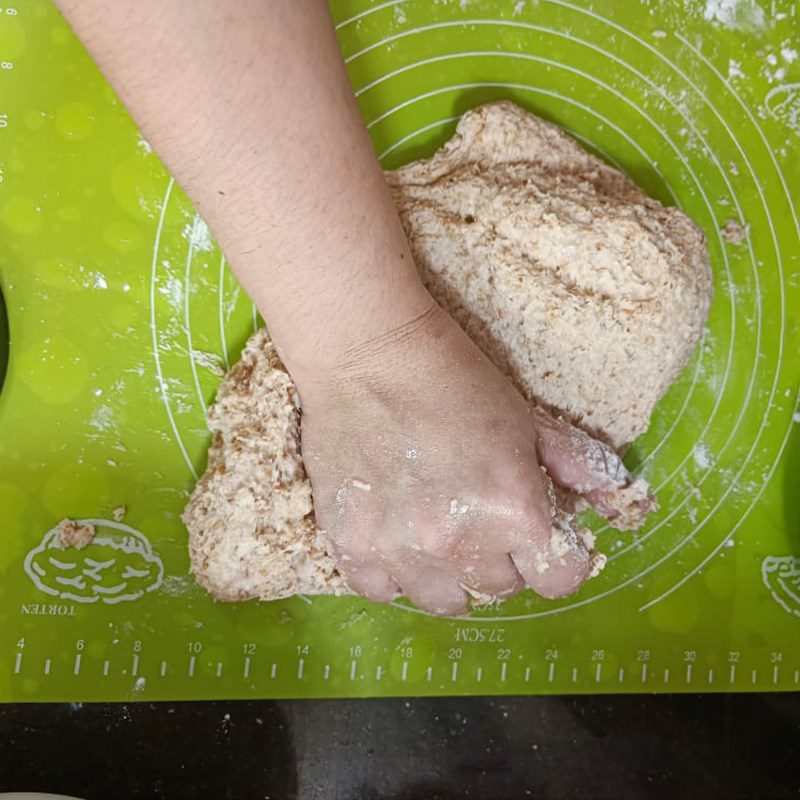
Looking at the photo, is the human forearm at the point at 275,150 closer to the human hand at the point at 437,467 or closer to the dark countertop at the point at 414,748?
the human hand at the point at 437,467

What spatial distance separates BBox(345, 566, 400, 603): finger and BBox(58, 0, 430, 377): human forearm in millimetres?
320

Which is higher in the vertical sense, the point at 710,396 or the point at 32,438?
the point at 710,396

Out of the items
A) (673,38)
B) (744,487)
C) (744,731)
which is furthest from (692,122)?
(744,731)

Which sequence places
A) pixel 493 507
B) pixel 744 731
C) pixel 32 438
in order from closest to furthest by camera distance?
pixel 493 507 < pixel 32 438 < pixel 744 731

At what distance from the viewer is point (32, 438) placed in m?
1.22

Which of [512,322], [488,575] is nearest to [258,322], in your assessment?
[512,322]

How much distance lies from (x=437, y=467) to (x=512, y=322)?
0.92 ft

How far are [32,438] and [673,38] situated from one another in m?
1.35

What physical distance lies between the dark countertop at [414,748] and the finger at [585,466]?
1.56 feet

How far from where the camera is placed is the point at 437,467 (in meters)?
0.95

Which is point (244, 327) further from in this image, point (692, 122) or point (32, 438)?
point (692, 122)

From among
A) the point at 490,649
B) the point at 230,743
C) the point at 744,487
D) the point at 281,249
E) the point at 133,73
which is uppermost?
the point at 133,73

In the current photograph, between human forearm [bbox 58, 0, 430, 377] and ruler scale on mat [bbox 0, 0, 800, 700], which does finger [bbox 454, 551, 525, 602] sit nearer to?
ruler scale on mat [bbox 0, 0, 800, 700]

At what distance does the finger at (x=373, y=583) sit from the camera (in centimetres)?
105
